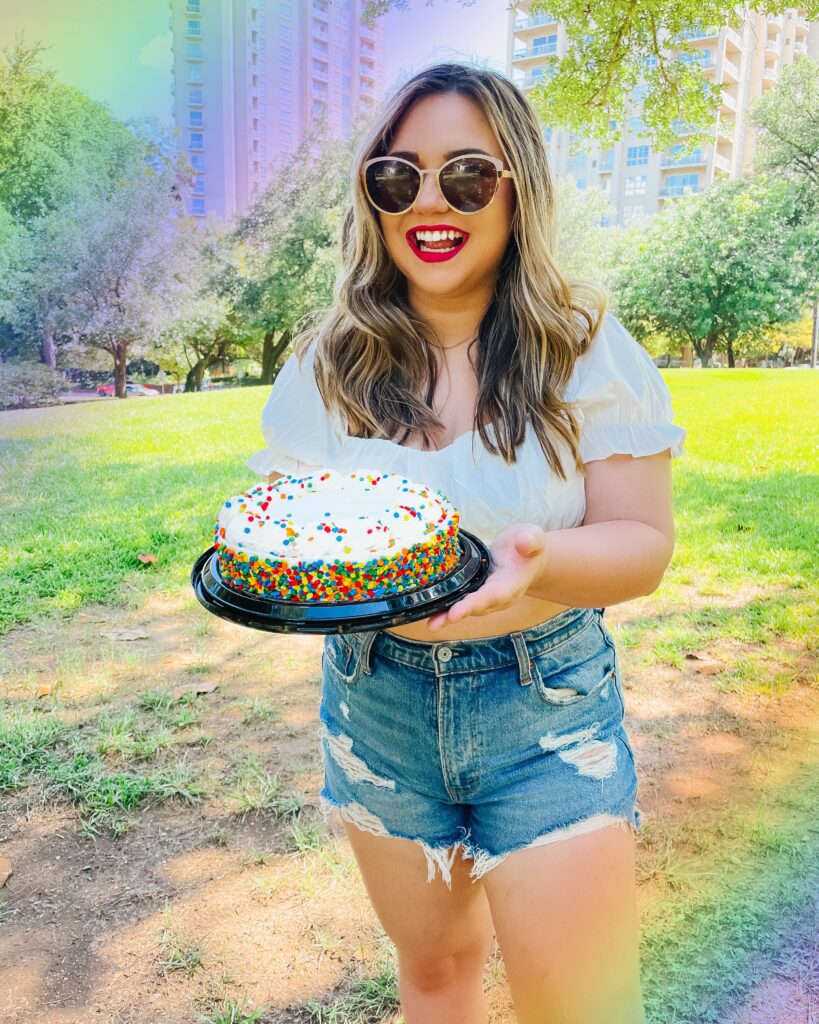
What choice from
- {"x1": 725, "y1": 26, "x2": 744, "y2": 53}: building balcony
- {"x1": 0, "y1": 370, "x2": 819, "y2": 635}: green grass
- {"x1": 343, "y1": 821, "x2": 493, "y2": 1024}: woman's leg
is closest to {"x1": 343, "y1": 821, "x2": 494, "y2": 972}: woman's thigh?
{"x1": 343, "y1": 821, "x2": 493, "y2": 1024}: woman's leg

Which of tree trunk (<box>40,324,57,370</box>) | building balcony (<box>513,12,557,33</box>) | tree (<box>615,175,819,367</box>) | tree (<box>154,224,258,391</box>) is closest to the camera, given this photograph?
building balcony (<box>513,12,557,33</box>)

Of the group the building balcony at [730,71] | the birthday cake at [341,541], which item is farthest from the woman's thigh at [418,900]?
the building balcony at [730,71]

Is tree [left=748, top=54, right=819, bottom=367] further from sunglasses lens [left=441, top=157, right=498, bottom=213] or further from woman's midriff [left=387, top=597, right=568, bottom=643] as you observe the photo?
woman's midriff [left=387, top=597, right=568, bottom=643]

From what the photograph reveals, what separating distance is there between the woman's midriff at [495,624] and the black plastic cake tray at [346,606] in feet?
0.26

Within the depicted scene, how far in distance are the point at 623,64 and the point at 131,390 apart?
11.4ft

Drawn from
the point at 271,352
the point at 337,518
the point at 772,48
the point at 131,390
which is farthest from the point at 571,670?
the point at 772,48

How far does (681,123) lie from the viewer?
474cm

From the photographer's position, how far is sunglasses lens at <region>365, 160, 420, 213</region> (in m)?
1.23

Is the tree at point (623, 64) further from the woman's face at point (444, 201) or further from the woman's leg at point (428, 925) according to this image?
the woman's leg at point (428, 925)

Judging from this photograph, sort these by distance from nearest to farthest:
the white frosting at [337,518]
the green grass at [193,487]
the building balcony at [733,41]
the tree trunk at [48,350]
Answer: the white frosting at [337,518] < the green grass at [193,487] < the tree trunk at [48,350] < the building balcony at [733,41]

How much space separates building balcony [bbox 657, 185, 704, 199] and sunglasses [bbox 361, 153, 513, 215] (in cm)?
472

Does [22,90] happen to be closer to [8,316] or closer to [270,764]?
[8,316]

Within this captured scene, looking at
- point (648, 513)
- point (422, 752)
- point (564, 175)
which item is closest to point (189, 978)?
point (422, 752)

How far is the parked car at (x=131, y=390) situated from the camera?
4719 mm
